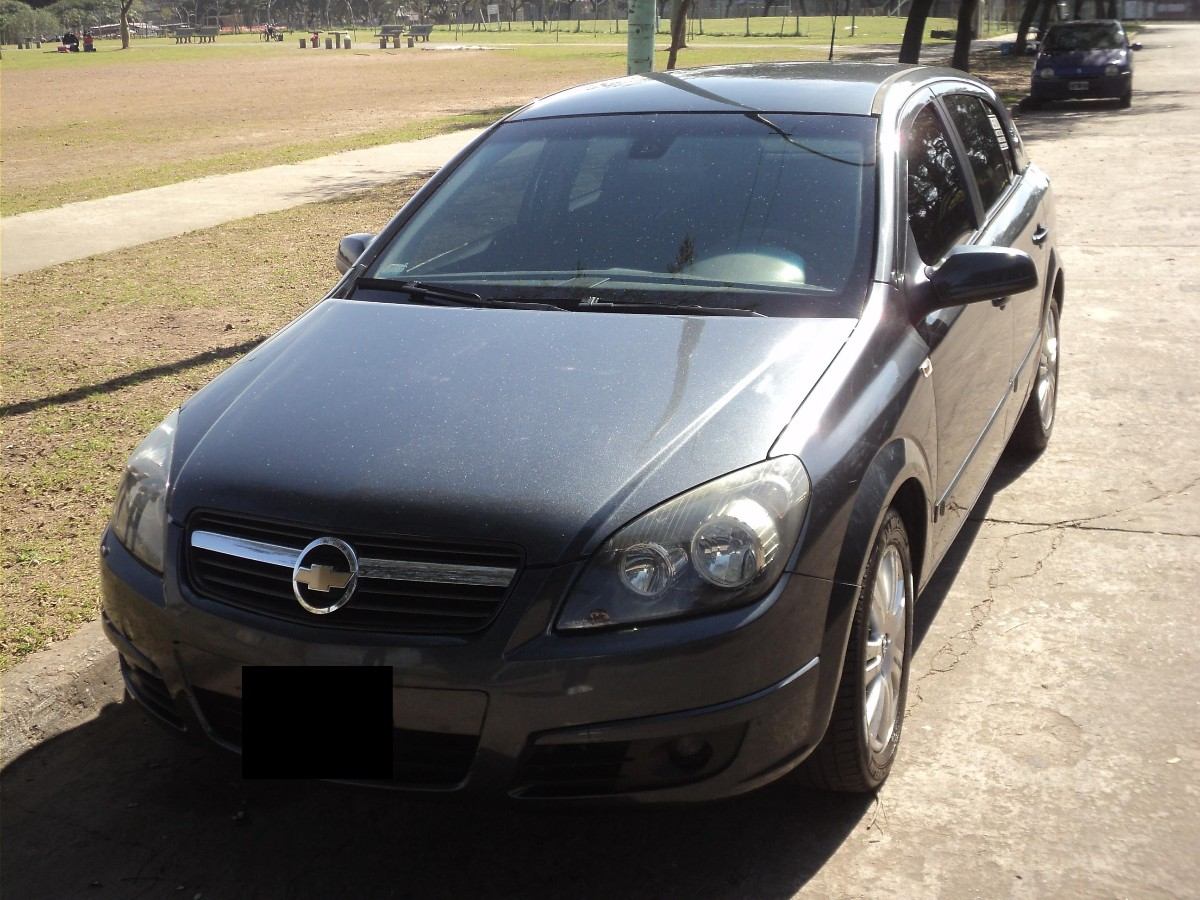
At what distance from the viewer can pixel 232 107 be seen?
31.6m

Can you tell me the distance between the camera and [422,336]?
11.8ft

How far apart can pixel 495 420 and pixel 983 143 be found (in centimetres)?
299

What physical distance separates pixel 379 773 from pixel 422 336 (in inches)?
51.0

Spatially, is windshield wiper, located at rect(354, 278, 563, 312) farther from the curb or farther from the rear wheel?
the rear wheel

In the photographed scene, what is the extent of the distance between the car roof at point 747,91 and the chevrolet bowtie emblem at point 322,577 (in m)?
2.26

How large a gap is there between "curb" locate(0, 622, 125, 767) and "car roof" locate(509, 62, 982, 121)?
2333 millimetres

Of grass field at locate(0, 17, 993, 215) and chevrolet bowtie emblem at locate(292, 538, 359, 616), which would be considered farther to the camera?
grass field at locate(0, 17, 993, 215)

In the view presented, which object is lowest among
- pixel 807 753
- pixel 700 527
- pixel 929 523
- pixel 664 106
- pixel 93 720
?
pixel 93 720

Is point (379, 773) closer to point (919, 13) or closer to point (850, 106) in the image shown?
point (850, 106)

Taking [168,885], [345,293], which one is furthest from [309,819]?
[345,293]

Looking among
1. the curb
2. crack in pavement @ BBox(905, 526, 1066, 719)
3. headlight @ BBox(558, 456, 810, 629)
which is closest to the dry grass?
the curb

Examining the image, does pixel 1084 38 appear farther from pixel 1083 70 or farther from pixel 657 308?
pixel 657 308

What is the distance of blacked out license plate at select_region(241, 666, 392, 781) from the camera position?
2.72 metres

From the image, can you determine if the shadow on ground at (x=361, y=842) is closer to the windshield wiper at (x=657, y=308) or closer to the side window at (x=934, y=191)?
the windshield wiper at (x=657, y=308)
